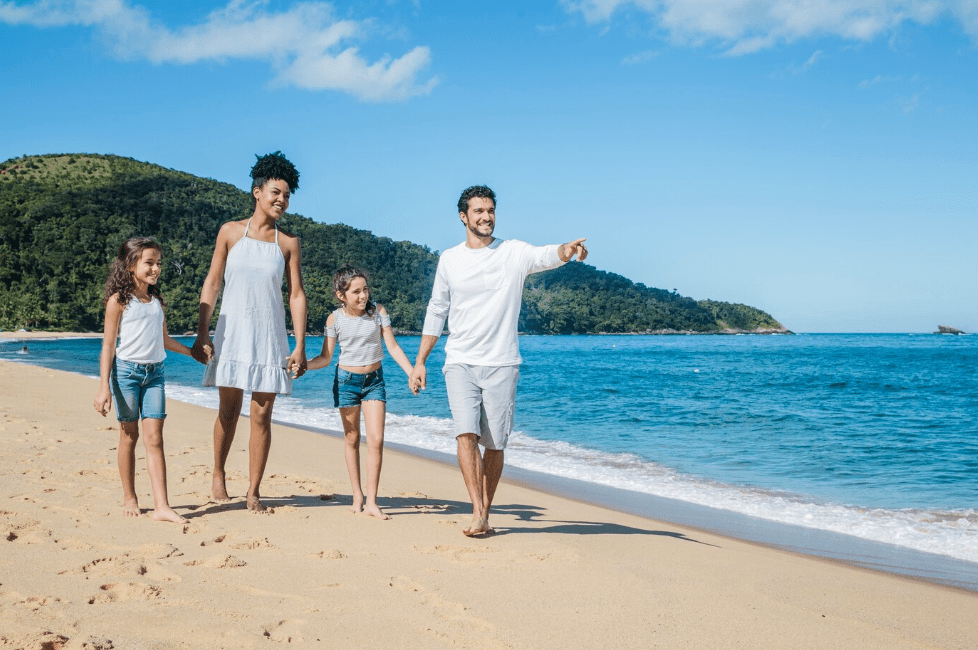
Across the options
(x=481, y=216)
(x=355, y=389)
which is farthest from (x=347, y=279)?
(x=481, y=216)

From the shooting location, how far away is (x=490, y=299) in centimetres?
437

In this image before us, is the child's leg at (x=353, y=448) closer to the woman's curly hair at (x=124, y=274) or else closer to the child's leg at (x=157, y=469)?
the child's leg at (x=157, y=469)

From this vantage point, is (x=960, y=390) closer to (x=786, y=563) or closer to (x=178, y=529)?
(x=786, y=563)

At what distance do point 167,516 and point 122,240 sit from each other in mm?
93173

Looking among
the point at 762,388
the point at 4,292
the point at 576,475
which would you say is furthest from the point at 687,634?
the point at 4,292

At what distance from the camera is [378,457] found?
4.94m

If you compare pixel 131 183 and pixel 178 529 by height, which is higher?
pixel 131 183

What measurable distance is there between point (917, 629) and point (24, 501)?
5.11 m

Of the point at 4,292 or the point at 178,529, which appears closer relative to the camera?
the point at 178,529

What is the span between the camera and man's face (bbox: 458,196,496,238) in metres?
4.43

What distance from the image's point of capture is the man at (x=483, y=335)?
4359 millimetres

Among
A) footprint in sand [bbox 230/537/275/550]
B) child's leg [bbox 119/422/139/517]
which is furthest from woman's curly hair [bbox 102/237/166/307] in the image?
footprint in sand [bbox 230/537/275/550]

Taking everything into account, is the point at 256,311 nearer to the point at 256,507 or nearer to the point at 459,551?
the point at 256,507

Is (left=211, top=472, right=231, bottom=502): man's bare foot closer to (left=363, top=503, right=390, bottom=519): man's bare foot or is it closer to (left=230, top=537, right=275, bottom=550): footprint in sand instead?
(left=363, top=503, right=390, bottom=519): man's bare foot
